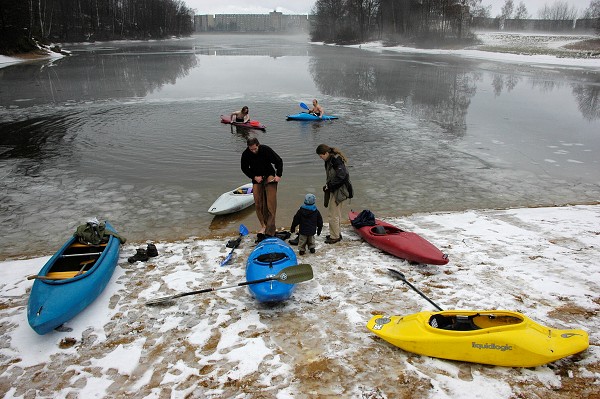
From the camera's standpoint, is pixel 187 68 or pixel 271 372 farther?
pixel 187 68

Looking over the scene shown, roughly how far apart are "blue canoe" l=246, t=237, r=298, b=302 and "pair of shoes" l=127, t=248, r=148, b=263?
2.14 metres

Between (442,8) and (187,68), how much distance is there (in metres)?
54.6

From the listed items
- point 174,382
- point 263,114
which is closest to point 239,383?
point 174,382

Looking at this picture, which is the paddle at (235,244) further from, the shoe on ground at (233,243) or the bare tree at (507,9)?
the bare tree at (507,9)

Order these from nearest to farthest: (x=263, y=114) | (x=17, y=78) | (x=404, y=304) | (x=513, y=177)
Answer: (x=404, y=304) < (x=513, y=177) < (x=263, y=114) < (x=17, y=78)

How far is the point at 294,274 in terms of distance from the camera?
17.8 feet

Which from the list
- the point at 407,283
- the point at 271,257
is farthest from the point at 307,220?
the point at 407,283

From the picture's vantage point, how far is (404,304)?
17.9ft

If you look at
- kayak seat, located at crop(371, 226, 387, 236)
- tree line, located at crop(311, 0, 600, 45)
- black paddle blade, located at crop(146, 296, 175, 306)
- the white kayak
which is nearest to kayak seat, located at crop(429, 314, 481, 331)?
kayak seat, located at crop(371, 226, 387, 236)

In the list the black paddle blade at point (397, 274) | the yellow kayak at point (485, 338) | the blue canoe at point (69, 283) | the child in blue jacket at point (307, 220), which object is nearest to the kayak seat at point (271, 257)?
the child in blue jacket at point (307, 220)

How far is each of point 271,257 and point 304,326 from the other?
4.42 feet

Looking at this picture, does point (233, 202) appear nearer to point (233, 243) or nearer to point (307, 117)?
point (233, 243)

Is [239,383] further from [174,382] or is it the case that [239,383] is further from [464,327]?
[464,327]

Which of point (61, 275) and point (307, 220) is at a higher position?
point (307, 220)
